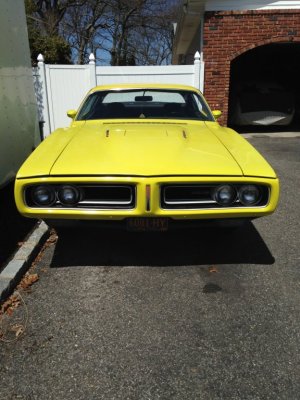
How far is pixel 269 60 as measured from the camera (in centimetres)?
1408

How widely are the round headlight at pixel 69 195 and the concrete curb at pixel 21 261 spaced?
0.73 metres

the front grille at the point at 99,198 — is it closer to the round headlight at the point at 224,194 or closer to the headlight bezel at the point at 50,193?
the headlight bezel at the point at 50,193

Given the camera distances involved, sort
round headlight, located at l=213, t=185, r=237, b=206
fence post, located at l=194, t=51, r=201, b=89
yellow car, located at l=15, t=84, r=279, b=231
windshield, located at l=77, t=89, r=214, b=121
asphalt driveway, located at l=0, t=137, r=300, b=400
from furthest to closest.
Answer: fence post, located at l=194, t=51, r=201, b=89 → windshield, located at l=77, t=89, r=214, b=121 → round headlight, located at l=213, t=185, r=237, b=206 → yellow car, located at l=15, t=84, r=279, b=231 → asphalt driveway, located at l=0, t=137, r=300, b=400

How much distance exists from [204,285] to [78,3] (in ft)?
85.5

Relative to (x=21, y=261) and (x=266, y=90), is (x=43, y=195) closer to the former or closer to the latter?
(x=21, y=261)

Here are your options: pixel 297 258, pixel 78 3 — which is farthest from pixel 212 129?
pixel 78 3

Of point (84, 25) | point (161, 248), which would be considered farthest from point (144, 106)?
point (84, 25)

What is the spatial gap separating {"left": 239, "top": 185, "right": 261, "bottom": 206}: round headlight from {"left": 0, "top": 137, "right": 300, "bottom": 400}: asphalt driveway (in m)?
0.63

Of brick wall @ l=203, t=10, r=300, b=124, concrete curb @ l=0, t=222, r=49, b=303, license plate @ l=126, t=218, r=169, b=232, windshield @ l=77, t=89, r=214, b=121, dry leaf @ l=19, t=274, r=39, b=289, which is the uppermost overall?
brick wall @ l=203, t=10, r=300, b=124

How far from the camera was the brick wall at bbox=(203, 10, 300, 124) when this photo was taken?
383 inches

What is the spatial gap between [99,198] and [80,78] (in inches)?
306

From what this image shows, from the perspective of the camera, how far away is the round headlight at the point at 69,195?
9.96 ft

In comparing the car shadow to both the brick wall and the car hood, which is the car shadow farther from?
the brick wall

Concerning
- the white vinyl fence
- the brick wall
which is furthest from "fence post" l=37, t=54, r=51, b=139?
the brick wall
